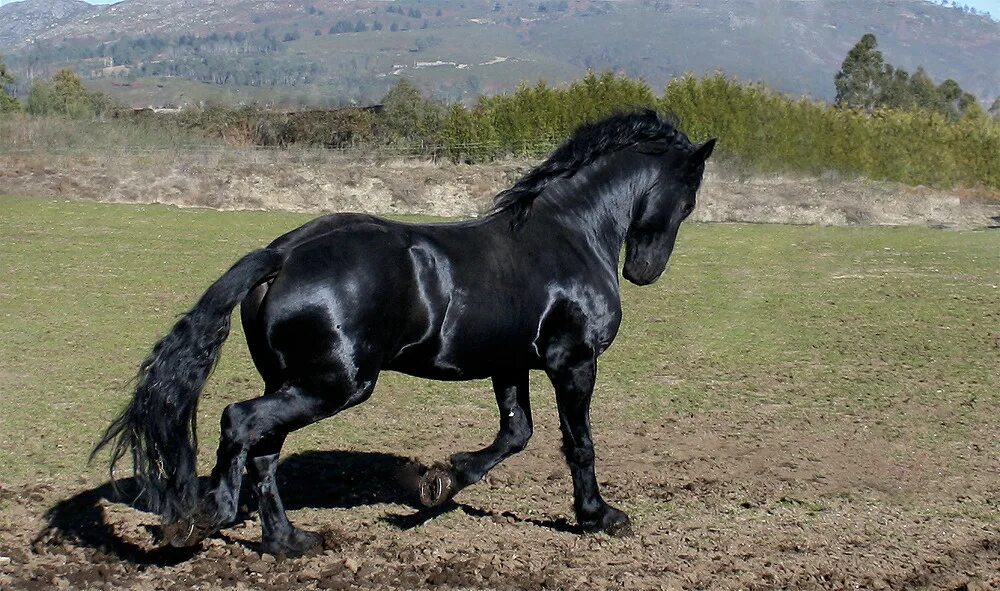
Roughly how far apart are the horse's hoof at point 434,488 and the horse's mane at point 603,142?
165cm

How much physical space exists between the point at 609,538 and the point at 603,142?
2456 mm

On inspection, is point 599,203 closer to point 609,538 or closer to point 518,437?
point 518,437

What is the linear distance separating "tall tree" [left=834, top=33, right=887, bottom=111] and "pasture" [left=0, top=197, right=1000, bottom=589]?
5287cm

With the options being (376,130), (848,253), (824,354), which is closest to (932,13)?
(376,130)

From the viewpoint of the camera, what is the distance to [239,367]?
37.8 feet

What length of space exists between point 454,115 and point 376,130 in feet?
Answer: 21.4

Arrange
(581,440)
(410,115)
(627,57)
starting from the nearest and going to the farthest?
(581,440)
(410,115)
(627,57)

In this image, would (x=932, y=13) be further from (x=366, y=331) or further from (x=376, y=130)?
(x=366, y=331)

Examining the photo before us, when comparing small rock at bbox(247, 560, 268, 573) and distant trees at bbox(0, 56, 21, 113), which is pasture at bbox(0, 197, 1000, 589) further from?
distant trees at bbox(0, 56, 21, 113)

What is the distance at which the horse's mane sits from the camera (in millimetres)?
6793

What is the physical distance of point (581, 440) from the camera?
6.51m

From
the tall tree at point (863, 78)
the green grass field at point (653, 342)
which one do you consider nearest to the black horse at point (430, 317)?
the green grass field at point (653, 342)

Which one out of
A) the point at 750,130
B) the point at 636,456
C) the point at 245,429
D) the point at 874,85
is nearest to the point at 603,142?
the point at 636,456

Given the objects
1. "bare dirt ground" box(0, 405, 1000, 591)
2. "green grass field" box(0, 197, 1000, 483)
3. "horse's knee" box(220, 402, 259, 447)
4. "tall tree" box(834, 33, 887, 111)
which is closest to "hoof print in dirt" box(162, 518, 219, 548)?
"bare dirt ground" box(0, 405, 1000, 591)
